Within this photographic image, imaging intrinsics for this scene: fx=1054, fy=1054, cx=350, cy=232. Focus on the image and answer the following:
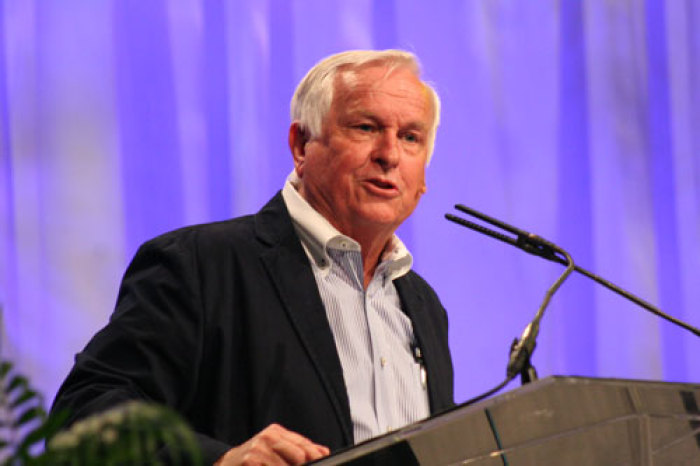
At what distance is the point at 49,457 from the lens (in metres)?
0.58

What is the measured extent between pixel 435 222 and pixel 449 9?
0.66 m

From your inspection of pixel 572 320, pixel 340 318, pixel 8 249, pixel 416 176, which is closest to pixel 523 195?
pixel 572 320

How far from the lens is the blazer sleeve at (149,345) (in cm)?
180

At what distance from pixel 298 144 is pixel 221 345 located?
0.59 metres

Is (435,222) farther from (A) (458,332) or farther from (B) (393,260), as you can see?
(B) (393,260)

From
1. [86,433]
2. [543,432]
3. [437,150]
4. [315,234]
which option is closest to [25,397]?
[86,433]

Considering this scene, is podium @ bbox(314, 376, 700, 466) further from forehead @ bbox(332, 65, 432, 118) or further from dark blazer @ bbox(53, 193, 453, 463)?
forehead @ bbox(332, 65, 432, 118)

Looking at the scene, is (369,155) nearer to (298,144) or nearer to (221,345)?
(298,144)

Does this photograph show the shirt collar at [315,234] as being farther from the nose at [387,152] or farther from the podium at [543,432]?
the podium at [543,432]

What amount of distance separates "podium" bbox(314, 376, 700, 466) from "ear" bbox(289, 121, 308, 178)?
1.15 m

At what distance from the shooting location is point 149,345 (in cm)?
187

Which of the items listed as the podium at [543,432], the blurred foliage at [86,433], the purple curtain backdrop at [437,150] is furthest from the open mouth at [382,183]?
the blurred foliage at [86,433]

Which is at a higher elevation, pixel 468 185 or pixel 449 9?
pixel 449 9

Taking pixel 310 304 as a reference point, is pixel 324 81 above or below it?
above
